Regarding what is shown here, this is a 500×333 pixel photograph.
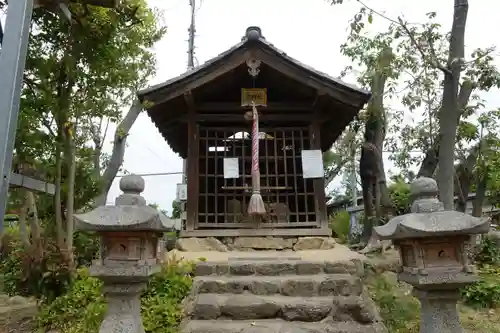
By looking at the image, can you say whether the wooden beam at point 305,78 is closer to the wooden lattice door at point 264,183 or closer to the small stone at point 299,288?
the wooden lattice door at point 264,183

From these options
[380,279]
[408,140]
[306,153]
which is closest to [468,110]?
[408,140]

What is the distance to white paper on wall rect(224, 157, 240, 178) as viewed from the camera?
8.02 metres

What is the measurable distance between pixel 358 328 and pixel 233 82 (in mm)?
5662

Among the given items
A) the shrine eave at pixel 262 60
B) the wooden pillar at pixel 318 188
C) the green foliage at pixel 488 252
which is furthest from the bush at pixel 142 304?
the green foliage at pixel 488 252

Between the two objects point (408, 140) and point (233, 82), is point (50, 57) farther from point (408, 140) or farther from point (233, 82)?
point (408, 140)

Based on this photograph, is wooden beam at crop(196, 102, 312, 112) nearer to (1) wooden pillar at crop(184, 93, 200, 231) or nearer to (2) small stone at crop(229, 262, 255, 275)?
(1) wooden pillar at crop(184, 93, 200, 231)

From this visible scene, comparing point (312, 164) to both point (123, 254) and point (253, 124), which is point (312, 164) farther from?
point (123, 254)

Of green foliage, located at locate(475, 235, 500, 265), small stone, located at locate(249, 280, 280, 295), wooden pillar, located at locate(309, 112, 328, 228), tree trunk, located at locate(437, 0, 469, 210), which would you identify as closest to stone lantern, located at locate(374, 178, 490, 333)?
small stone, located at locate(249, 280, 280, 295)

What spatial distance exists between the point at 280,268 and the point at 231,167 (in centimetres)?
302

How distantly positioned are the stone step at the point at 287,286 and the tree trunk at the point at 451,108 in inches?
102

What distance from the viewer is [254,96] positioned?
802 cm

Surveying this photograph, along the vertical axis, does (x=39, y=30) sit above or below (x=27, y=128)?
above

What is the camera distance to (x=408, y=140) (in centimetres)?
1158

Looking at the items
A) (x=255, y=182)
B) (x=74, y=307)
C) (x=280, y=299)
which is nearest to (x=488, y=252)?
(x=255, y=182)
